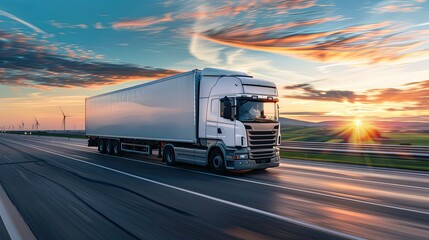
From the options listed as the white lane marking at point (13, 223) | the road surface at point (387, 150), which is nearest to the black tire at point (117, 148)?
the road surface at point (387, 150)

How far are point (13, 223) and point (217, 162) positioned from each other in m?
7.75

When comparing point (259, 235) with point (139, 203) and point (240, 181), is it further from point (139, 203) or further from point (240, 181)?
point (240, 181)

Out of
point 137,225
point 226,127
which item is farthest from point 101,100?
point 137,225

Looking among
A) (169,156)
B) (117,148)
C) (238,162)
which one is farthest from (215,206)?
(117,148)

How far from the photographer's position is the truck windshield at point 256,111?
1257 cm

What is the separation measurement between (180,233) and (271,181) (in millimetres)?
6239

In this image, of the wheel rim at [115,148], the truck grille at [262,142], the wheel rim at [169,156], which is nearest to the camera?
the truck grille at [262,142]

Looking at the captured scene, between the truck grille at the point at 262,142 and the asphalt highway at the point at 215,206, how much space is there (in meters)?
0.83

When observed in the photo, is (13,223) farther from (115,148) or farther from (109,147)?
(109,147)

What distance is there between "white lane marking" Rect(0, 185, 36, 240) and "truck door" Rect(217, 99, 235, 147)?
708cm

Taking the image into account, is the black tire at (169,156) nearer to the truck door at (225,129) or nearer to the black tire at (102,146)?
the truck door at (225,129)

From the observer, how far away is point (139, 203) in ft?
26.2

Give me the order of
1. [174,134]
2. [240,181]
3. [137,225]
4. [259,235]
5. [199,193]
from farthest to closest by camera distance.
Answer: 1. [174,134]
2. [240,181]
3. [199,193]
4. [137,225]
5. [259,235]

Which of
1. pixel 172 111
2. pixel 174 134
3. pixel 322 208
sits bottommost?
pixel 322 208
